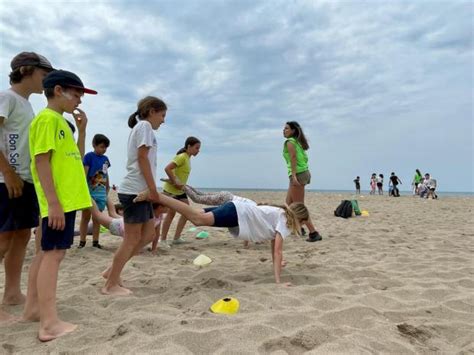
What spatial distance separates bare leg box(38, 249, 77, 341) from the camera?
7.30 ft

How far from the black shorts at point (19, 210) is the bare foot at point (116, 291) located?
2.90ft

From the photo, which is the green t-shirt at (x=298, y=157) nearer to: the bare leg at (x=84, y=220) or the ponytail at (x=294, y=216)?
the ponytail at (x=294, y=216)

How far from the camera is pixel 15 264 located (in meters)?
2.85

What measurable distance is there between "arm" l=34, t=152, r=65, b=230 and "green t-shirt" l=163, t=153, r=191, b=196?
127 inches

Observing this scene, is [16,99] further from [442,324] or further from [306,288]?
[442,324]

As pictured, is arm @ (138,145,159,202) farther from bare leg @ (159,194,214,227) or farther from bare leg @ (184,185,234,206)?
bare leg @ (184,185,234,206)

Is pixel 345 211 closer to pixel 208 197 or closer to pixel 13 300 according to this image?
pixel 208 197

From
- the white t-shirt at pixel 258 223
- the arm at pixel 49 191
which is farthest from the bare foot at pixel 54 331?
the white t-shirt at pixel 258 223

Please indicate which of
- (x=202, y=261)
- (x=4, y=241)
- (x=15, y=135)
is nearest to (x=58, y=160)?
(x=15, y=135)

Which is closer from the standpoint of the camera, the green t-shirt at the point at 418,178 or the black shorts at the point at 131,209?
the black shorts at the point at 131,209

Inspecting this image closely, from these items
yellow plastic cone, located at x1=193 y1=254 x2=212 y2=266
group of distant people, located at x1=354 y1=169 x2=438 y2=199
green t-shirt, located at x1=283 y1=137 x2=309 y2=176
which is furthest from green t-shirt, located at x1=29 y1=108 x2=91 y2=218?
group of distant people, located at x1=354 y1=169 x2=438 y2=199

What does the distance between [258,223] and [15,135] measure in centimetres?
228

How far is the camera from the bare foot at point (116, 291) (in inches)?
123

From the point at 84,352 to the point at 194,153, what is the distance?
384 centimetres
